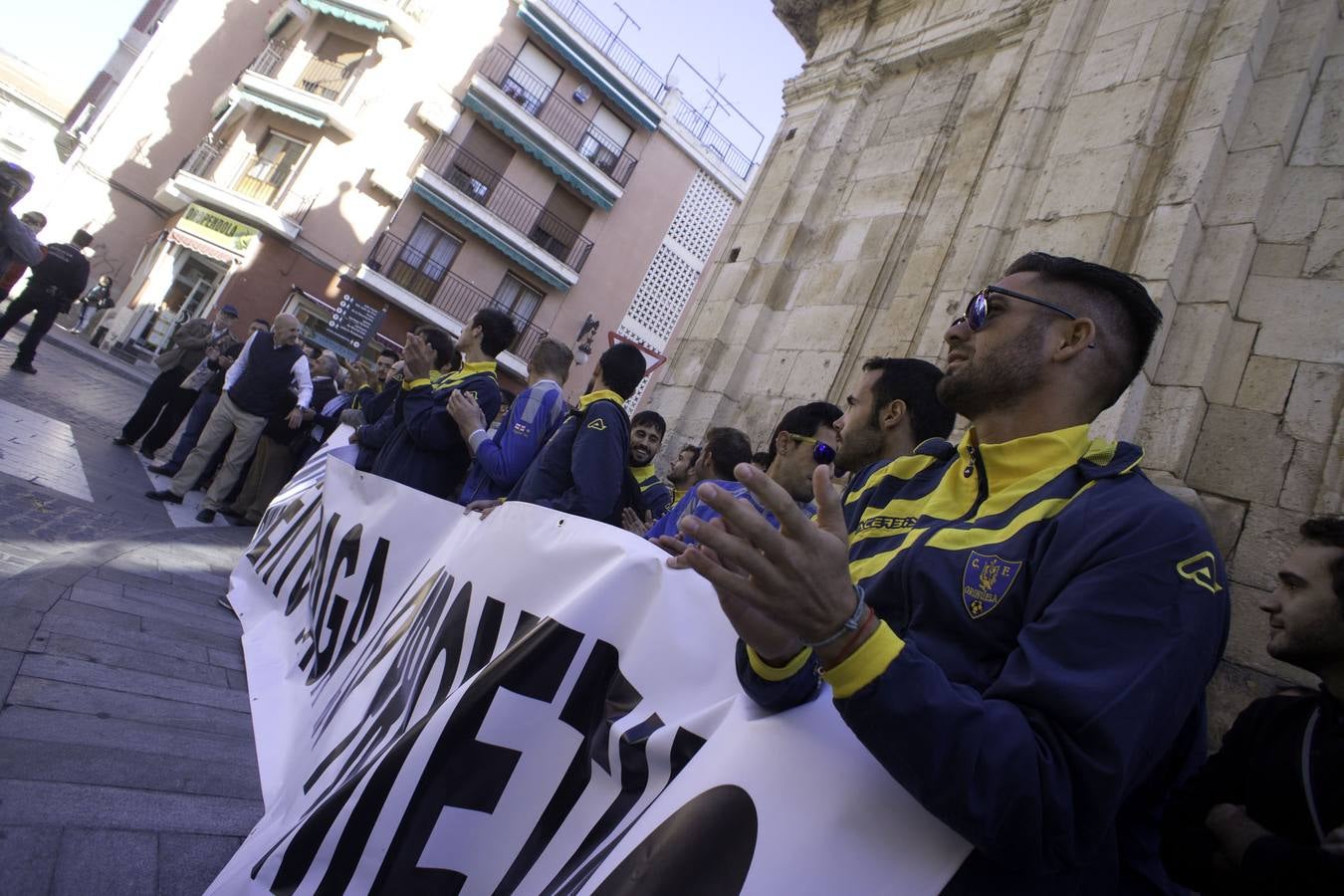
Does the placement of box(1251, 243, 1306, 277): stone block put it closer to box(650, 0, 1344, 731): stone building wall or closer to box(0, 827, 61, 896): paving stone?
box(650, 0, 1344, 731): stone building wall

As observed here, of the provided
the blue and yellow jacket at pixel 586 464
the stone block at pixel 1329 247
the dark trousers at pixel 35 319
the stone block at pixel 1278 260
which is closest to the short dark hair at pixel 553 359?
the blue and yellow jacket at pixel 586 464

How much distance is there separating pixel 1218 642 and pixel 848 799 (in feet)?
1.88

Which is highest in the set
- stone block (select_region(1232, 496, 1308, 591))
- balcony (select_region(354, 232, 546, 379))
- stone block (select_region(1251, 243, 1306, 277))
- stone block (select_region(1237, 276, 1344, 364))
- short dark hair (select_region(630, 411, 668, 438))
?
balcony (select_region(354, 232, 546, 379))

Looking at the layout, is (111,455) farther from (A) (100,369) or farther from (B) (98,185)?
(B) (98,185)

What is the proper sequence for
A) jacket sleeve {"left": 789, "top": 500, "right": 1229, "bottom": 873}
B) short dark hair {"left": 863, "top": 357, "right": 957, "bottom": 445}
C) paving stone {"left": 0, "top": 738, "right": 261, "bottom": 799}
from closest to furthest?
jacket sleeve {"left": 789, "top": 500, "right": 1229, "bottom": 873}
paving stone {"left": 0, "top": 738, "right": 261, "bottom": 799}
short dark hair {"left": 863, "top": 357, "right": 957, "bottom": 445}

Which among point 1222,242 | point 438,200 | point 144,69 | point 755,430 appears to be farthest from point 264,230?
point 1222,242

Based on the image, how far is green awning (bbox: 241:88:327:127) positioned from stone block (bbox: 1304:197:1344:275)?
2414 centimetres

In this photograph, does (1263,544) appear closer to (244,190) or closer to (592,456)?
(592,456)

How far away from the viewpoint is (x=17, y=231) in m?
6.16

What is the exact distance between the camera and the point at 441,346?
5473mm

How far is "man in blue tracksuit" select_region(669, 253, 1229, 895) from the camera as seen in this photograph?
1.00m

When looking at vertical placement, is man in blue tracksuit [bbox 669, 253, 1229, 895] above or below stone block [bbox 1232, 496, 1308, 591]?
below

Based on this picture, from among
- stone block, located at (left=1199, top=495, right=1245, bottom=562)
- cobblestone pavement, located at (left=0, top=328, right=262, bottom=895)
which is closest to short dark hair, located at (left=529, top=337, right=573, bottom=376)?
cobblestone pavement, located at (left=0, top=328, right=262, bottom=895)

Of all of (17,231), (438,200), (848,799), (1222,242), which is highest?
(438,200)
